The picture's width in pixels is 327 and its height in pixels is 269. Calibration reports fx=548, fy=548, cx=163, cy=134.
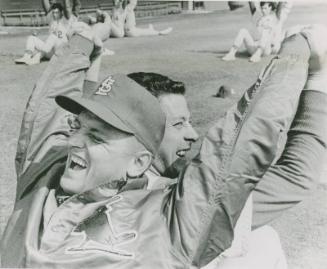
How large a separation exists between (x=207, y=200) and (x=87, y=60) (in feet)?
1.57

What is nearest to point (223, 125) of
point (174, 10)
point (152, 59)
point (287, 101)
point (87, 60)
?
point (287, 101)

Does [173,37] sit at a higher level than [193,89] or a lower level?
higher

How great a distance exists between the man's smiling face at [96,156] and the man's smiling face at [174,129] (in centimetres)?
21

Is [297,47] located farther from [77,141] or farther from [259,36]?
[259,36]

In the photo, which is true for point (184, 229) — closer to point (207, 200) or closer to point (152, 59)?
point (207, 200)

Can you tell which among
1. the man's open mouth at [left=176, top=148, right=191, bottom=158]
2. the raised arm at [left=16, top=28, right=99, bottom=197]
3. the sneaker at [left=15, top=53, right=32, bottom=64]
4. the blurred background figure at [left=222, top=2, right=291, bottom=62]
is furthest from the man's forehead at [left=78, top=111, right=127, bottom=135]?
the sneaker at [left=15, top=53, right=32, bottom=64]

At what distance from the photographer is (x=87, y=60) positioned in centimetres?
110

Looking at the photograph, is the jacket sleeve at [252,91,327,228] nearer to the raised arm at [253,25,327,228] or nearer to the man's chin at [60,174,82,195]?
the raised arm at [253,25,327,228]

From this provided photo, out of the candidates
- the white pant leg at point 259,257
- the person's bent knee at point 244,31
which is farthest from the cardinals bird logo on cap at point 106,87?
the person's bent knee at point 244,31

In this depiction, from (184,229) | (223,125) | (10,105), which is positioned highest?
(223,125)

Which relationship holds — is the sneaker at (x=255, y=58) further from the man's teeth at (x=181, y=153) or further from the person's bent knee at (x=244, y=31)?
the man's teeth at (x=181, y=153)

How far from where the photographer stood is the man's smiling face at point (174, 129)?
1.10 m

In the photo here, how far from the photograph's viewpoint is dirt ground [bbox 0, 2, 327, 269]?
1.71 m

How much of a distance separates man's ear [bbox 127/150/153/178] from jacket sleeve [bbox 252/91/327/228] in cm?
18
